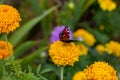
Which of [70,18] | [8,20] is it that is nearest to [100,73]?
[8,20]

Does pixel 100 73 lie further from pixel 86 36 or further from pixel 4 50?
pixel 86 36

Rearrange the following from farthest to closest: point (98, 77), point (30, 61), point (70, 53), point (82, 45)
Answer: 1. point (82, 45)
2. point (30, 61)
3. point (70, 53)
4. point (98, 77)

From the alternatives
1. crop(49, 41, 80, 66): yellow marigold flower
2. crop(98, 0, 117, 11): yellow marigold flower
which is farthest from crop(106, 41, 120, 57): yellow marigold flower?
crop(49, 41, 80, 66): yellow marigold flower

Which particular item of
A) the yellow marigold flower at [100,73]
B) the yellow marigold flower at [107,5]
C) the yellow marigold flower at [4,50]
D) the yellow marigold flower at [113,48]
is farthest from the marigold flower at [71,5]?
the yellow marigold flower at [100,73]

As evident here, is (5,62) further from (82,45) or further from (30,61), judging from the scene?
(82,45)

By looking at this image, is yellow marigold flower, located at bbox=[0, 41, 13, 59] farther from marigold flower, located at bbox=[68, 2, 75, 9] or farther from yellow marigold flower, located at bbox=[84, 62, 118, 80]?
marigold flower, located at bbox=[68, 2, 75, 9]

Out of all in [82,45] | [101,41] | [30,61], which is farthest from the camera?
[101,41]

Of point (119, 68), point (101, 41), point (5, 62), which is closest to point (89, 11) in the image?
point (101, 41)
